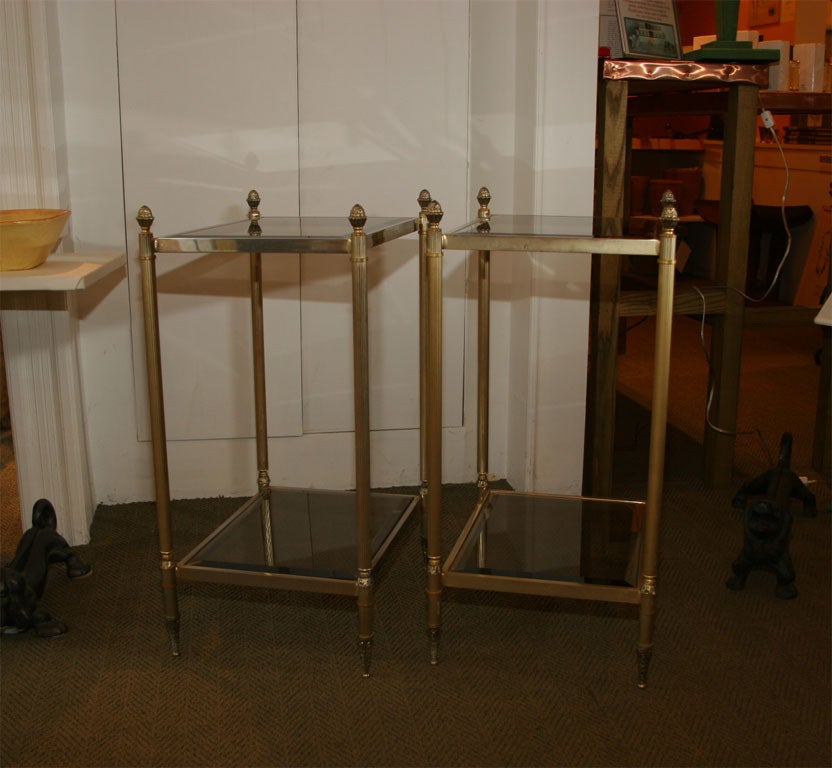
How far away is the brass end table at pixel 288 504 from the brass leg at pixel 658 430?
0.49m

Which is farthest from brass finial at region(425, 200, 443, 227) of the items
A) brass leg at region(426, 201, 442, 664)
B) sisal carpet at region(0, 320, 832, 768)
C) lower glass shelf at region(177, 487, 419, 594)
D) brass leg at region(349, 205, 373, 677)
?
sisal carpet at region(0, 320, 832, 768)

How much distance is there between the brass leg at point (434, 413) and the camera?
1.66m

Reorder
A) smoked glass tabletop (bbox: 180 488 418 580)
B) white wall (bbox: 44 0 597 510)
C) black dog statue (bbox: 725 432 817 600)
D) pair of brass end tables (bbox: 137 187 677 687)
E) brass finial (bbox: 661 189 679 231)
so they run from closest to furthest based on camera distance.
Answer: brass finial (bbox: 661 189 679 231), pair of brass end tables (bbox: 137 187 677 687), smoked glass tabletop (bbox: 180 488 418 580), black dog statue (bbox: 725 432 817 600), white wall (bbox: 44 0 597 510)

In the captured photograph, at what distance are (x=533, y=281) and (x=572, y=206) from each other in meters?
0.21

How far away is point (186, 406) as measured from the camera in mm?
2609

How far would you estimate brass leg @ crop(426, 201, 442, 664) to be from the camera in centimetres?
166

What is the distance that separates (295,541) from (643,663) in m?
0.73

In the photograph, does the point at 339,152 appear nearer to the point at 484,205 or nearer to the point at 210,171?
the point at 210,171

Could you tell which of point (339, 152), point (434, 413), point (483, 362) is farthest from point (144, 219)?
point (339, 152)

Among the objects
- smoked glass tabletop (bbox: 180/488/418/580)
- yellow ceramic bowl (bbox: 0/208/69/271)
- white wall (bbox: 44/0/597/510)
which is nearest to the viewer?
yellow ceramic bowl (bbox: 0/208/69/271)

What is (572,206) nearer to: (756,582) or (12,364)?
(756,582)

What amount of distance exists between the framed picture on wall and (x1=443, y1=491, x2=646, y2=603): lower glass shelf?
1.18 metres

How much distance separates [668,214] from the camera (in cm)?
155

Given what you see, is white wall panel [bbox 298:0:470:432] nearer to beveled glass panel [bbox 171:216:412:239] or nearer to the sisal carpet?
beveled glass panel [bbox 171:216:412:239]
